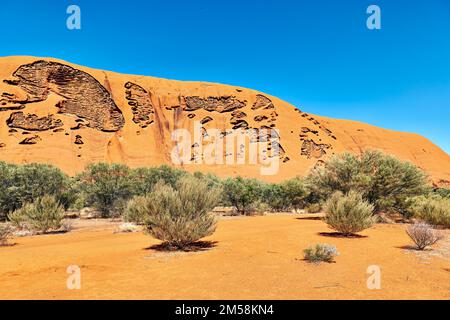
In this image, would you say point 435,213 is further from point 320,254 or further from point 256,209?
Result: point 256,209

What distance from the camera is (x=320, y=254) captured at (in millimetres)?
8133

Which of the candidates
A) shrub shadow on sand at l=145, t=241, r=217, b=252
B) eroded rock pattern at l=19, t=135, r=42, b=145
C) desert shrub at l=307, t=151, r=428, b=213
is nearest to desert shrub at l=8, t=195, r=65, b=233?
shrub shadow on sand at l=145, t=241, r=217, b=252

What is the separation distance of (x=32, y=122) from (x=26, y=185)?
38.9m

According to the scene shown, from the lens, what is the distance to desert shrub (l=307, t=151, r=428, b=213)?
59.8 ft

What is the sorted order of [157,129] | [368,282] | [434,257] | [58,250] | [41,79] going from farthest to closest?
[157,129] → [41,79] → [58,250] → [434,257] → [368,282]

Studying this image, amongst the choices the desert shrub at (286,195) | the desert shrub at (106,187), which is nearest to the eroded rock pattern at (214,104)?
the desert shrub at (286,195)

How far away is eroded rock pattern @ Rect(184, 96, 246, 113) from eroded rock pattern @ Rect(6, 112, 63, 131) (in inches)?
1045

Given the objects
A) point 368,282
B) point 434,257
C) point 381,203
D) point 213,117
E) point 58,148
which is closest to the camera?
point 368,282

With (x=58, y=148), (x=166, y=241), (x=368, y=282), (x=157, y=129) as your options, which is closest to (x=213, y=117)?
(x=157, y=129)

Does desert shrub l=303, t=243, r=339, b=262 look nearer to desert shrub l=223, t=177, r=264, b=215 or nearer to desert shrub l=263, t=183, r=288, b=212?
desert shrub l=223, t=177, r=264, b=215

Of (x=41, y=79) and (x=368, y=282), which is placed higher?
(x=41, y=79)

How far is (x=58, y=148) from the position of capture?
51438mm
